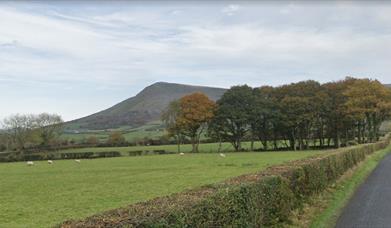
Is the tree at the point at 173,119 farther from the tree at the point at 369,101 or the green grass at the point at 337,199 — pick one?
the green grass at the point at 337,199

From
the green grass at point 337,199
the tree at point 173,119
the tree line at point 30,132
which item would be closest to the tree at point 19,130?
the tree line at point 30,132

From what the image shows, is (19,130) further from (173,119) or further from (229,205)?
(229,205)

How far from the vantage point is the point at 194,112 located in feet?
303

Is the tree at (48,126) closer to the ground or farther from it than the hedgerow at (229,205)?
farther from it

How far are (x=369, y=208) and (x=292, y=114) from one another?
231ft

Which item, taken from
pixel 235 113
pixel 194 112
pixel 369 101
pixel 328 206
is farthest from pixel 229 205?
pixel 194 112

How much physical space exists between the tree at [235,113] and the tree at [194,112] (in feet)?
6.38

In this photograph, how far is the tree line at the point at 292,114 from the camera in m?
79.6

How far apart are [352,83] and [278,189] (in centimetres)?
7749

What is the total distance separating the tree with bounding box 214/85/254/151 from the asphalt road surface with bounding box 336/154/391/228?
221 feet

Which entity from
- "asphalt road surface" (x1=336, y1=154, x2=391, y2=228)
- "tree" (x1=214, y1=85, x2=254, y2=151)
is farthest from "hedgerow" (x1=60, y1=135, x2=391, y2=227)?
"tree" (x1=214, y1=85, x2=254, y2=151)

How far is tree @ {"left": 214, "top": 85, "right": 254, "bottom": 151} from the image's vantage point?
89.7 metres

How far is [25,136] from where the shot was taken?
117 m

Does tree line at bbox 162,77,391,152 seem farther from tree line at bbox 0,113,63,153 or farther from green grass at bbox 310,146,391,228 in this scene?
green grass at bbox 310,146,391,228
